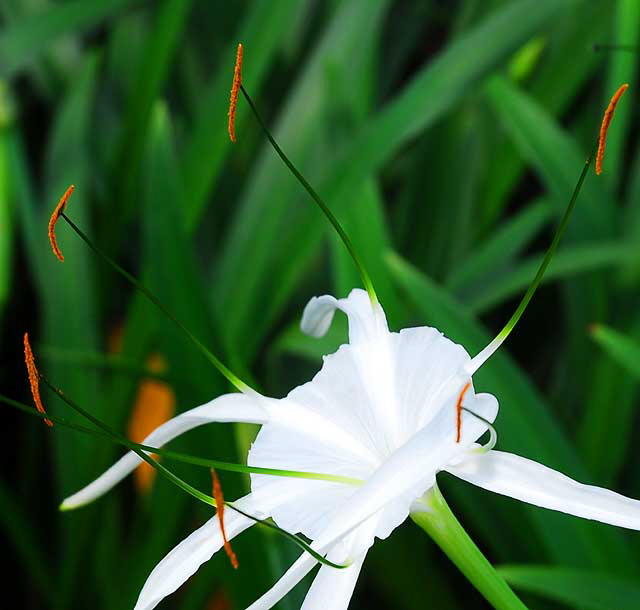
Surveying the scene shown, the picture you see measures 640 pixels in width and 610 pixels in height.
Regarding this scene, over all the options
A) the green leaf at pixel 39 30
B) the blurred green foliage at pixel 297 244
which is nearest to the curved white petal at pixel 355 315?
the blurred green foliage at pixel 297 244

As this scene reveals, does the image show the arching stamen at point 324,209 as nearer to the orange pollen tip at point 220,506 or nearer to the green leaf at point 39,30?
the orange pollen tip at point 220,506

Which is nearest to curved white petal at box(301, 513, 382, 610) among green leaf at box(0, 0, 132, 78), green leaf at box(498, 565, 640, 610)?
green leaf at box(498, 565, 640, 610)

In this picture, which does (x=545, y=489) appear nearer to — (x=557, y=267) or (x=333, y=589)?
(x=333, y=589)

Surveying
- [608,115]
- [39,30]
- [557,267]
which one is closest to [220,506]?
[608,115]

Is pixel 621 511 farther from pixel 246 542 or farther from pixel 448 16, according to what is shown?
pixel 448 16

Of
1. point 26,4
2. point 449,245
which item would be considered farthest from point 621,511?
point 26,4

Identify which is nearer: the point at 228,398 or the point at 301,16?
the point at 228,398
